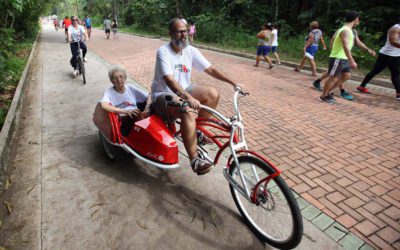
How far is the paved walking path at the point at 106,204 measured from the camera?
2.46m

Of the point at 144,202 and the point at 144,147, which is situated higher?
the point at 144,147

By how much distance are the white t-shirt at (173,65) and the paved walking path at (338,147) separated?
159 cm

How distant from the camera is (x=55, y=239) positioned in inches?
96.7

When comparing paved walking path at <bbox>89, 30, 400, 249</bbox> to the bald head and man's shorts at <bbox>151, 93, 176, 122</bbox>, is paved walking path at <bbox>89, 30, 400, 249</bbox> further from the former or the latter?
the bald head

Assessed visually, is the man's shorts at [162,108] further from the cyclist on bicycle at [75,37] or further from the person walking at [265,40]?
the person walking at [265,40]

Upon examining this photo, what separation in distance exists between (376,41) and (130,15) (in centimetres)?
3342

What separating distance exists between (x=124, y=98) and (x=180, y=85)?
0.87 metres

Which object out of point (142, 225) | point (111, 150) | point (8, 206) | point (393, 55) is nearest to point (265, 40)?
point (393, 55)

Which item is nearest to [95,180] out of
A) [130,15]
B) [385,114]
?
[385,114]

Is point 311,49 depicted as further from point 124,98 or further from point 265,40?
point 124,98

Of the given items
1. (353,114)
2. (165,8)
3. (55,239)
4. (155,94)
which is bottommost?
(55,239)

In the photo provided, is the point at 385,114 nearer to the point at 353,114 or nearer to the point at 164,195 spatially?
the point at 353,114

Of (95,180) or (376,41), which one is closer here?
(95,180)

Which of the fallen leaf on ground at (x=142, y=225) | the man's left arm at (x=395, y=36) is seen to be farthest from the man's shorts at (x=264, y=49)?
the fallen leaf on ground at (x=142, y=225)
